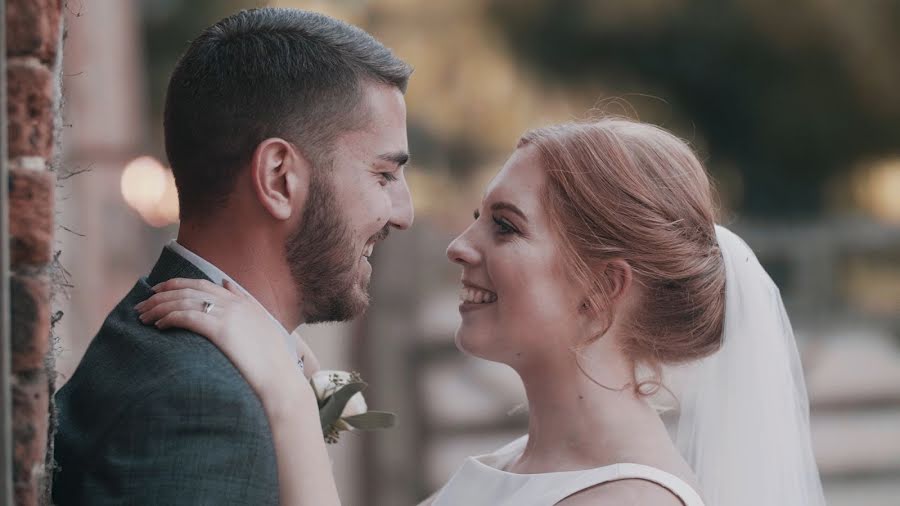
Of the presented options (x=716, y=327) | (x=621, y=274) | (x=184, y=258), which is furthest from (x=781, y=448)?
(x=184, y=258)

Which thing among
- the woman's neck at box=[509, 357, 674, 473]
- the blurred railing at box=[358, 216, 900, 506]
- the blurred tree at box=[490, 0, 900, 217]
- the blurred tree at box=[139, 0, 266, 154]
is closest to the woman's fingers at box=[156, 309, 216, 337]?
the woman's neck at box=[509, 357, 674, 473]

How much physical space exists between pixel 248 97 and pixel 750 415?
1433 millimetres

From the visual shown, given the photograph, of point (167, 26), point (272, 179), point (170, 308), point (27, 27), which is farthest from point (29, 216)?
point (167, 26)

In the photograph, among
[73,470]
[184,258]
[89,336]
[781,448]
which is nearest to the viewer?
[73,470]

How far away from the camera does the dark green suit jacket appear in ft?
5.67

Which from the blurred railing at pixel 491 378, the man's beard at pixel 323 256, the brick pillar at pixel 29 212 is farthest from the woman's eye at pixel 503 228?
the blurred railing at pixel 491 378

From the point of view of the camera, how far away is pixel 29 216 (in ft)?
5.17

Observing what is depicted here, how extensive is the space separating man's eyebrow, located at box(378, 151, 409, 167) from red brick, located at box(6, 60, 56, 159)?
0.80 metres

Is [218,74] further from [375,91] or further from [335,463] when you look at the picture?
[335,463]

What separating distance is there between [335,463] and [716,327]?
10.4 ft

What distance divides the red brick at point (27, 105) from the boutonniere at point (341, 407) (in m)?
1.05

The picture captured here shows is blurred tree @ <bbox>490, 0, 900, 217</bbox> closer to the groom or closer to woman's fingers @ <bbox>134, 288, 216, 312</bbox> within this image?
the groom

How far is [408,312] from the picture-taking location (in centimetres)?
525

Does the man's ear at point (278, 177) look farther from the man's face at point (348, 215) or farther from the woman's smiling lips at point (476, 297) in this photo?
the woman's smiling lips at point (476, 297)
